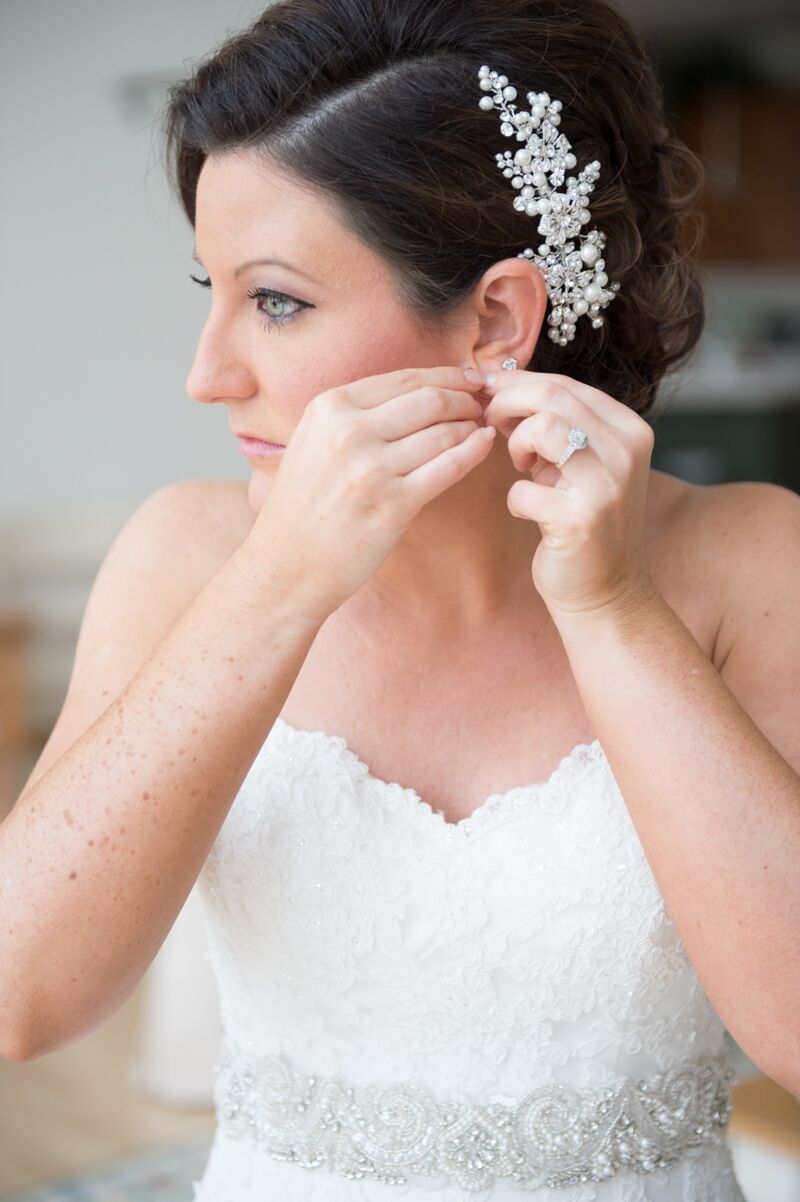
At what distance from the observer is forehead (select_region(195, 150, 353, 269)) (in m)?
1.44

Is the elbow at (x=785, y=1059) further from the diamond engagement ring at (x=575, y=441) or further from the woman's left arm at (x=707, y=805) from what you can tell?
the diamond engagement ring at (x=575, y=441)

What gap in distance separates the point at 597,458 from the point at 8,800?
5225mm

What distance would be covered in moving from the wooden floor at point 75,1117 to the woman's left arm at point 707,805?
2.56 m

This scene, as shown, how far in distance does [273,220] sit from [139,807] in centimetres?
62

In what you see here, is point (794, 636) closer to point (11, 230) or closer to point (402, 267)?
point (402, 267)

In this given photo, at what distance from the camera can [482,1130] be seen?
1511mm

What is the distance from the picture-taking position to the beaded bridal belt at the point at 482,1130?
4.94ft

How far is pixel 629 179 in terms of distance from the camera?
164cm

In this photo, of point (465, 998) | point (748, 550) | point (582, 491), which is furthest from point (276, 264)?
point (465, 998)

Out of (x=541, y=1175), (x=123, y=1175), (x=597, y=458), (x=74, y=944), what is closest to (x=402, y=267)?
(x=597, y=458)

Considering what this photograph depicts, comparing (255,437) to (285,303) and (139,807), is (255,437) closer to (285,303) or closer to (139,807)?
(285,303)

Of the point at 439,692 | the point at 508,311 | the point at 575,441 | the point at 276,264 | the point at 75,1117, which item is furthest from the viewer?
the point at 75,1117

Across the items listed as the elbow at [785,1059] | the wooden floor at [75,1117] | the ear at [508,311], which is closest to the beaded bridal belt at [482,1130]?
the elbow at [785,1059]

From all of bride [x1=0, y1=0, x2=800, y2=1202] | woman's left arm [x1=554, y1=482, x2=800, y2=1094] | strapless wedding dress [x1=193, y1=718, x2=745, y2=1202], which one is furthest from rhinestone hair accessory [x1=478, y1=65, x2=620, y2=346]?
strapless wedding dress [x1=193, y1=718, x2=745, y2=1202]
